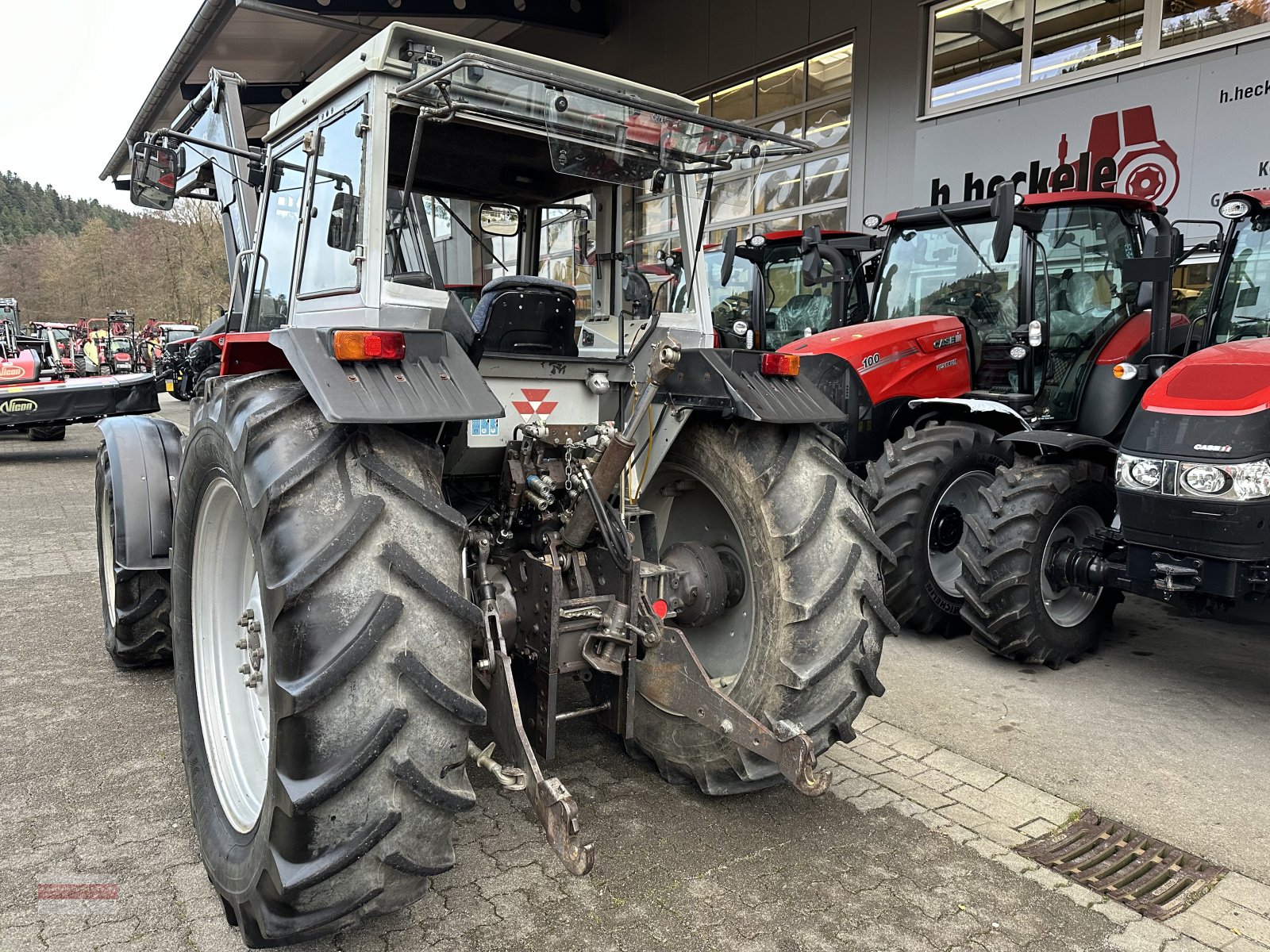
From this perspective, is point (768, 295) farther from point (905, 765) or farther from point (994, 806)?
point (994, 806)

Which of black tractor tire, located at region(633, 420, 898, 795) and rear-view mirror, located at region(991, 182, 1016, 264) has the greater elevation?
rear-view mirror, located at region(991, 182, 1016, 264)

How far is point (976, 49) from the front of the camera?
971 cm

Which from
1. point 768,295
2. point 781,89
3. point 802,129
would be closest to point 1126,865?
point 768,295

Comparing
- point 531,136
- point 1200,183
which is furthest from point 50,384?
point 1200,183

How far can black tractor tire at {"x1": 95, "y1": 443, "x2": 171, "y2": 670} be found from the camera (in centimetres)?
405

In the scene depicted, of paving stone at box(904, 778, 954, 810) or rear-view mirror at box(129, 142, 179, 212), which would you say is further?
rear-view mirror at box(129, 142, 179, 212)

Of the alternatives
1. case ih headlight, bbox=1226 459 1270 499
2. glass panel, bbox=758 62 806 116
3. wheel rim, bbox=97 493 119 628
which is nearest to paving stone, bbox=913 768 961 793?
case ih headlight, bbox=1226 459 1270 499

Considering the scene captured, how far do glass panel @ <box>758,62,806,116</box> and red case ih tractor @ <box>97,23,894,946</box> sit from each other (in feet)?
30.4

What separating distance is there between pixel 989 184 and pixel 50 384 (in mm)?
11579

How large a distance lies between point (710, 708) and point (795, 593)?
0.44 metres

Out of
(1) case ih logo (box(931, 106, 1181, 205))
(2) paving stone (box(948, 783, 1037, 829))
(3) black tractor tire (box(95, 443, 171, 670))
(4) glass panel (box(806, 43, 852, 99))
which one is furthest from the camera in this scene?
(4) glass panel (box(806, 43, 852, 99))

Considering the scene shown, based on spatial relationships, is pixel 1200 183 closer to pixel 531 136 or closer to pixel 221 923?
pixel 531 136

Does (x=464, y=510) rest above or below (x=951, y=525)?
above

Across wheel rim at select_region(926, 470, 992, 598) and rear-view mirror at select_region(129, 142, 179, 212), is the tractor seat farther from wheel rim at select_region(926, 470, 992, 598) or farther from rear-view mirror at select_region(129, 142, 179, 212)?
wheel rim at select_region(926, 470, 992, 598)
